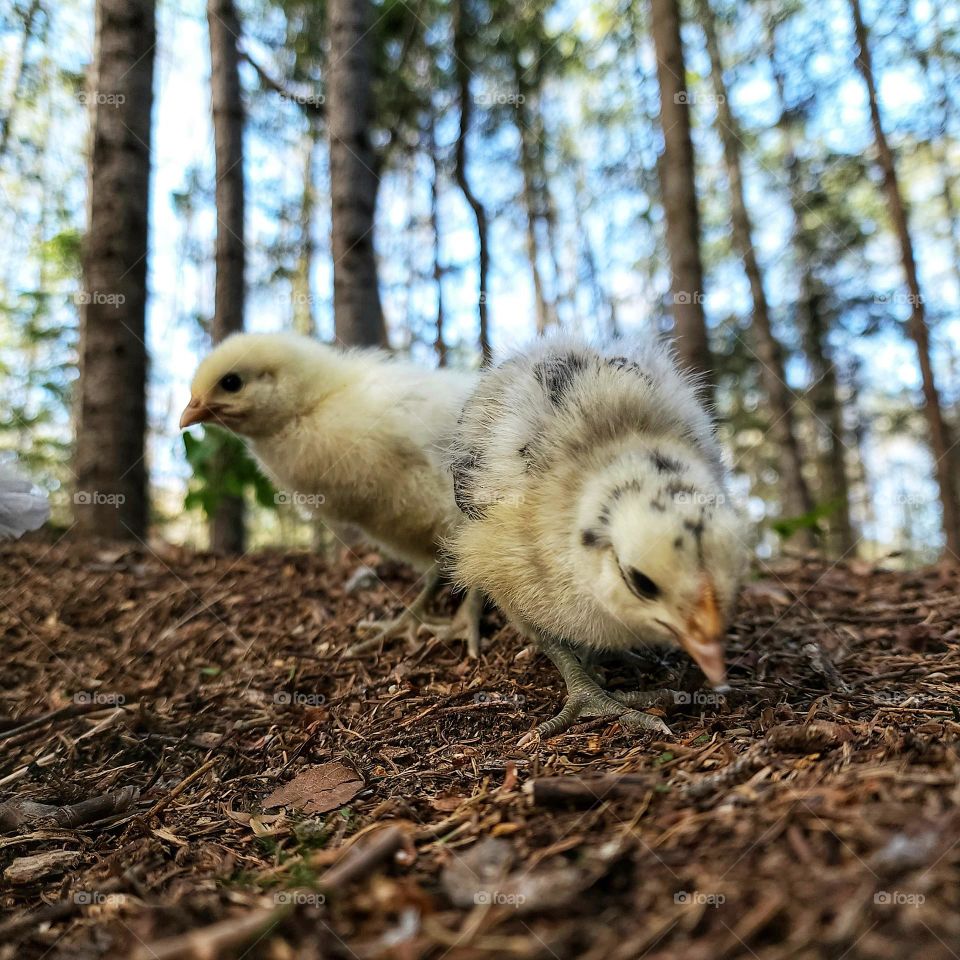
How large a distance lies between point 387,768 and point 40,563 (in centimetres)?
413

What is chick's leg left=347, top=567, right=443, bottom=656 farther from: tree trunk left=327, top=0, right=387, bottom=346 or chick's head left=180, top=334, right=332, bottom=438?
tree trunk left=327, top=0, right=387, bottom=346

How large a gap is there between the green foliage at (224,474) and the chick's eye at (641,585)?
444cm

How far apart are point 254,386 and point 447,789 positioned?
9.55ft

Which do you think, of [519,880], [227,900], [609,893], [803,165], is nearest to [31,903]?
[227,900]

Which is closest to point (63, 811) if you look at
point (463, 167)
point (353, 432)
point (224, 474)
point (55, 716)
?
point (55, 716)

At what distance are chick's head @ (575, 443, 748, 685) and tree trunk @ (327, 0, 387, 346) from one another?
4.31 meters

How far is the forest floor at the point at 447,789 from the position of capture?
1.71 metres

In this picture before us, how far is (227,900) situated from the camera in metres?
2.08

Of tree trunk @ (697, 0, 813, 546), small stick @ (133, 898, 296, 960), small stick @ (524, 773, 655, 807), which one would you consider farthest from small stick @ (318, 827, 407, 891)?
tree trunk @ (697, 0, 813, 546)

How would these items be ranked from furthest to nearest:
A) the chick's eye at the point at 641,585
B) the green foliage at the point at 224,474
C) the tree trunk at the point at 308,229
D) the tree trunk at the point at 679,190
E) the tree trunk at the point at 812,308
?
1. the tree trunk at the point at 308,229
2. the tree trunk at the point at 812,308
3. the green foliage at the point at 224,474
4. the tree trunk at the point at 679,190
5. the chick's eye at the point at 641,585

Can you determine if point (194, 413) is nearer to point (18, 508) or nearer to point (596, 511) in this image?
point (18, 508)

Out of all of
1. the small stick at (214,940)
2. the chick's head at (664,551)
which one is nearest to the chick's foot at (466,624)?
the chick's head at (664,551)

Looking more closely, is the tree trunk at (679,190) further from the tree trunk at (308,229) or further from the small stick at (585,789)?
the tree trunk at (308,229)

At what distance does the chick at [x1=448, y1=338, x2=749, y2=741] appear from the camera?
2.55 m
